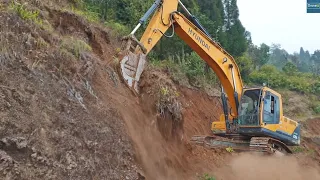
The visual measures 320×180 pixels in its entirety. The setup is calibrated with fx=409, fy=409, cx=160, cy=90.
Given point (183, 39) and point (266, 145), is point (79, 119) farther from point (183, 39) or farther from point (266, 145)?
point (266, 145)

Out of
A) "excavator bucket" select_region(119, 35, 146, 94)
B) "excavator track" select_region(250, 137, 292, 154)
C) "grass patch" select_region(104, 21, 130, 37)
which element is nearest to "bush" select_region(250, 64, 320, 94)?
"grass patch" select_region(104, 21, 130, 37)

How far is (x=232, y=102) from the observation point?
440 inches

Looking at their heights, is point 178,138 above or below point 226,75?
below

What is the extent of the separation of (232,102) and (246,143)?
1.25 m

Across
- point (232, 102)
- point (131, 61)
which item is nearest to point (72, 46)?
point (131, 61)

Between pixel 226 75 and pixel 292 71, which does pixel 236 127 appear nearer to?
pixel 226 75

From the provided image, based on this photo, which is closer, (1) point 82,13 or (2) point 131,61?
(2) point 131,61

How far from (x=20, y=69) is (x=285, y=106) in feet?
67.0

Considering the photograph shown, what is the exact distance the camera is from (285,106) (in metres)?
24.3

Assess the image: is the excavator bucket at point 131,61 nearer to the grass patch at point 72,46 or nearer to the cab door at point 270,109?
the grass patch at point 72,46

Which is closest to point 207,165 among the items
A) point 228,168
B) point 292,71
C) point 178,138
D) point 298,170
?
point 228,168

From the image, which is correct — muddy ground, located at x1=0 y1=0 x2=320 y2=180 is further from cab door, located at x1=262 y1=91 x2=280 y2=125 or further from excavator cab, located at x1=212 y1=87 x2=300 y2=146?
cab door, located at x1=262 y1=91 x2=280 y2=125

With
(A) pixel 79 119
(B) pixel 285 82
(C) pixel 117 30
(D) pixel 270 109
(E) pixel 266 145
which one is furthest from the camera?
(B) pixel 285 82

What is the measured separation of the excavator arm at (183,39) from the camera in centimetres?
822
